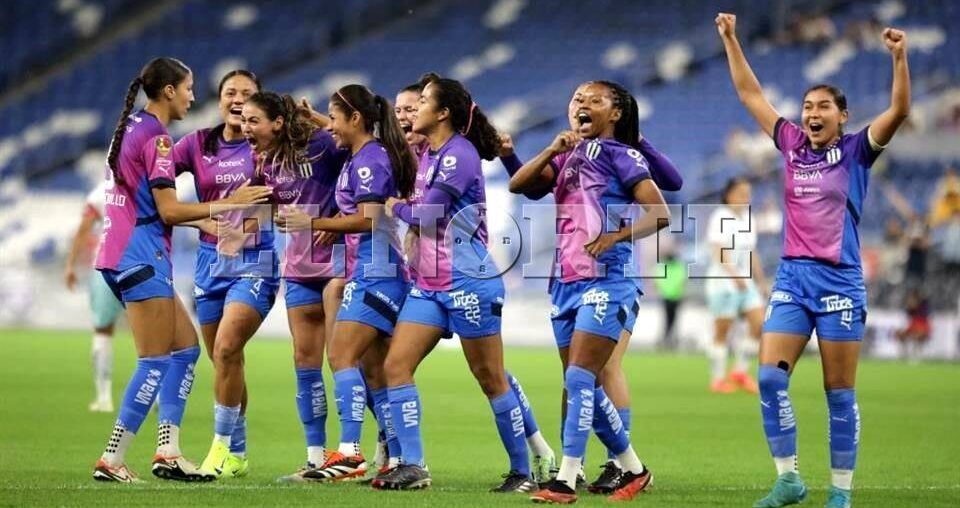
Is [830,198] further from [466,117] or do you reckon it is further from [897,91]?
[466,117]

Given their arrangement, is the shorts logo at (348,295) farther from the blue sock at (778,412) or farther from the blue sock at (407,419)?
the blue sock at (778,412)

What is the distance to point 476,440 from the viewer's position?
1304cm

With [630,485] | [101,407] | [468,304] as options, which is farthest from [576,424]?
[101,407]

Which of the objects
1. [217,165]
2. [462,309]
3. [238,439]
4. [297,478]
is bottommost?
[297,478]

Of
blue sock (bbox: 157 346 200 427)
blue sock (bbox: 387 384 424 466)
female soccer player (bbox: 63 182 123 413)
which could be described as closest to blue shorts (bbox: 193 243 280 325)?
blue sock (bbox: 157 346 200 427)

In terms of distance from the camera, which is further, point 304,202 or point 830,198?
point 304,202

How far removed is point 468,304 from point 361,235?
3.37 ft

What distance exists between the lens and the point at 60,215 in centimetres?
3703

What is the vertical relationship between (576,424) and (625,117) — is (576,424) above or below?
below

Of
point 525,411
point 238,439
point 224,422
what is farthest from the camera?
point 238,439

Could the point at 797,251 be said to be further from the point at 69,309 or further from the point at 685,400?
the point at 69,309

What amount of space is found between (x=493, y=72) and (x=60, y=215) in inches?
451

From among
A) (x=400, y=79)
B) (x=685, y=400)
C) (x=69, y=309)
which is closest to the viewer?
(x=685, y=400)

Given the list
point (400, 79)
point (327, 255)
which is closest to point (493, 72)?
point (400, 79)
